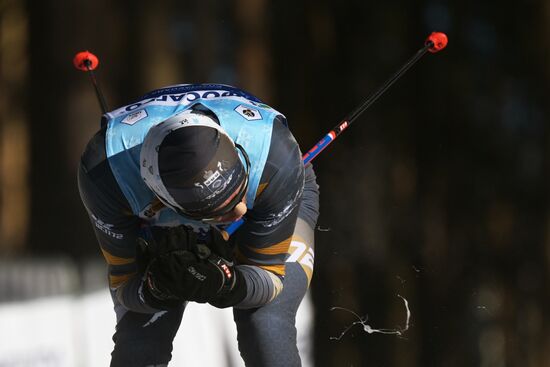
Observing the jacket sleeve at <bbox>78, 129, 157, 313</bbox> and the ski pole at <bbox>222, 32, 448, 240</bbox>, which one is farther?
the ski pole at <bbox>222, 32, 448, 240</bbox>

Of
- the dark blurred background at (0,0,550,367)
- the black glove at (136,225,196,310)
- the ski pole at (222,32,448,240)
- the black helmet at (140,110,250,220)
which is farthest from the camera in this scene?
the dark blurred background at (0,0,550,367)

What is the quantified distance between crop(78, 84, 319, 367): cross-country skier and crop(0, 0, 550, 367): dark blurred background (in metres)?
1.51

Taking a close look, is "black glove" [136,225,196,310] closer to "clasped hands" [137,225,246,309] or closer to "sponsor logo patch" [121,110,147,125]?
"clasped hands" [137,225,246,309]

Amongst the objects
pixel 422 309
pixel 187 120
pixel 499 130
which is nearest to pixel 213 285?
pixel 187 120

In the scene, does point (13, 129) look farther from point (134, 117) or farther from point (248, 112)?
point (248, 112)

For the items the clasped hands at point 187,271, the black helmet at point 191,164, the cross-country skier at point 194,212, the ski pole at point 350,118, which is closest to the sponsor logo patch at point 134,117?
the cross-country skier at point 194,212

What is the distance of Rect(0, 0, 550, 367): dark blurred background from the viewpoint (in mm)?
3889

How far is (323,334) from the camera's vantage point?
405 cm

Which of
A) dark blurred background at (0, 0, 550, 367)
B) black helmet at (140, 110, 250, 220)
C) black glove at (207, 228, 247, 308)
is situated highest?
black helmet at (140, 110, 250, 220)

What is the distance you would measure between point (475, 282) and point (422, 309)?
33cm

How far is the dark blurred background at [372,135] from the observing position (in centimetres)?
389

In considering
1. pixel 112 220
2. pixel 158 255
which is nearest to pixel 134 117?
pixel 112 220

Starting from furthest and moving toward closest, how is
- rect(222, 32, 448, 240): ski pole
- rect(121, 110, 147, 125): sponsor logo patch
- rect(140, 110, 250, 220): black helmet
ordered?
rect(222, 32, 448, 240): ski pole
rect(121, 110, 147, 125): sponsor logo patch
rect(140, 110, 250, 220): black helmet

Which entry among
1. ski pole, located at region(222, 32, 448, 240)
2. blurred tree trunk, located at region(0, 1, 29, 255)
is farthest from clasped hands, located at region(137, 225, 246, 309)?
blurred tree trunk, located at region(0, 1, 29, 255)
